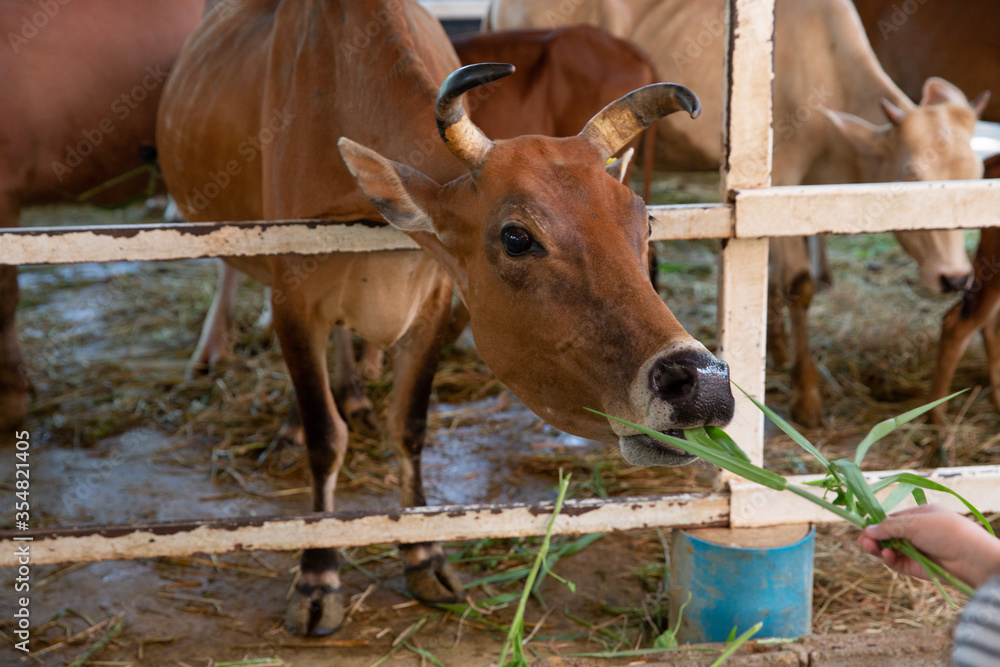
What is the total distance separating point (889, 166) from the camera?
14.1 feet

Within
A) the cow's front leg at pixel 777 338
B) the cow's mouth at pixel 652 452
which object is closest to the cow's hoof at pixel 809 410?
the cow's front leg at pixel 777 338

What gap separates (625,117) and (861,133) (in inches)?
100

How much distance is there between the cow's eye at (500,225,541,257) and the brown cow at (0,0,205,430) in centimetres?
330

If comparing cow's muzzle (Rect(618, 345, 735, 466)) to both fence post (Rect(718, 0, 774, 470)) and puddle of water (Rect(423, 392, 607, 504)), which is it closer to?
fence post (Rect(718, 0, 774, 470))

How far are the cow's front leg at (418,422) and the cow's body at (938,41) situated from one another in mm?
4715

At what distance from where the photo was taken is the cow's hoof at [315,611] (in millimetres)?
2885

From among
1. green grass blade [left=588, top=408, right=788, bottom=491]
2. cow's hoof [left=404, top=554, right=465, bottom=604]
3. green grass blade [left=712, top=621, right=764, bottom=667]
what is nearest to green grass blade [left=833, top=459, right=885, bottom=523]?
green grass blade [left=588, top=408, right=788, bottom=491]

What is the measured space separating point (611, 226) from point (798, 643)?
130 cm

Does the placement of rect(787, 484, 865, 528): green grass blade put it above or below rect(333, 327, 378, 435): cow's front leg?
above

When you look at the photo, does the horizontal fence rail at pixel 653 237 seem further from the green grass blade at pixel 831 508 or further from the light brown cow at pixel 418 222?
the green grass blade at pixel 831 508

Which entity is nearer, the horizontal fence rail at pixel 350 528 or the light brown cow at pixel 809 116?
the horizontal fence rail at pixel 350 528

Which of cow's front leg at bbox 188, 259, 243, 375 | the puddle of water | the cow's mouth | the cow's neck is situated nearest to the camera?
the cow's mouth

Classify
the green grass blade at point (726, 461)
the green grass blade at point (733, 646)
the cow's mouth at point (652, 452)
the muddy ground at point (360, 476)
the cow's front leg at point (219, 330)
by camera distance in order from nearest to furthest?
the green grass blade at point (726, 461) → the cow's mouth at point (652, 452) → the green grass blade at point (733, 646) → the muddy ground at point (360, 476) → the cow's front leg at point (219, 330)

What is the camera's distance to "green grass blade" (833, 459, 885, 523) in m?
1.60
